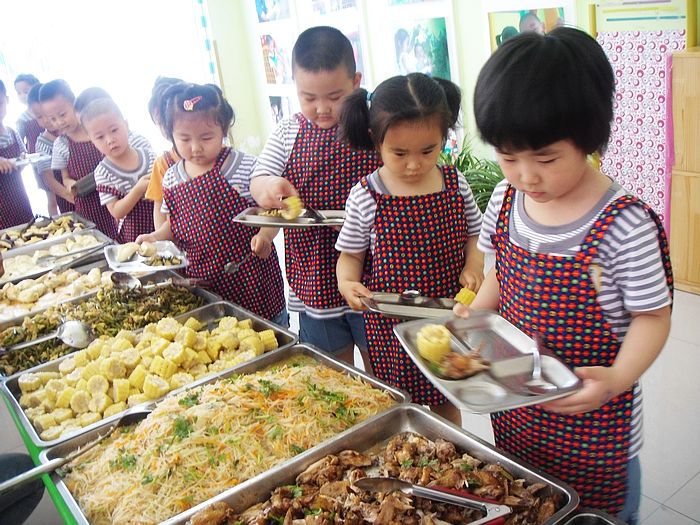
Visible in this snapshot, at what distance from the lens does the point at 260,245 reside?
7.39 feet

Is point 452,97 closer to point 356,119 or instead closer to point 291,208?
point 356,119

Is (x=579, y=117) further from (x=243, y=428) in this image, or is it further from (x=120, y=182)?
(x=120, y=182)

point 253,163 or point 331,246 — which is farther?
point 253,163

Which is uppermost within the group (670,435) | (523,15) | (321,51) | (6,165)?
(523,15)

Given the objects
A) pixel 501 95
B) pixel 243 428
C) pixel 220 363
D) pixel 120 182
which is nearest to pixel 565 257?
pixel 501 95

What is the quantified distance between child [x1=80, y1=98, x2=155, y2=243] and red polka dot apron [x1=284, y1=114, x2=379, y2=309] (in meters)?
1.19

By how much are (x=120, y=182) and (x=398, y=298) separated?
2162 mm

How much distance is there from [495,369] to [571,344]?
197 millimetres

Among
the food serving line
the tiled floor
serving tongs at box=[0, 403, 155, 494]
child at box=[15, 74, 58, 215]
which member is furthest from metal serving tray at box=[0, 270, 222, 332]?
child at box=[15, 74, 58, 215]

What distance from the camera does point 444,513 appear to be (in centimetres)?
117

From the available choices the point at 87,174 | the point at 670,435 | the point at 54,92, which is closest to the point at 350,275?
the point at 670,435

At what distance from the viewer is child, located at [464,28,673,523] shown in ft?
3.54

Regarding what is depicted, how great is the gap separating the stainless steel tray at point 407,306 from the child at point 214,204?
2.61 ft

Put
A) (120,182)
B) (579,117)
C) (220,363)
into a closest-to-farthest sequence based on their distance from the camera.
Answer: (579,117) < (220,363) < (120,182)
